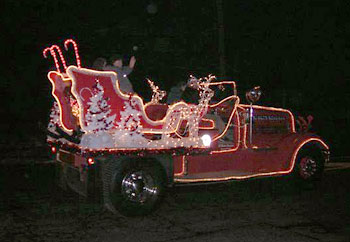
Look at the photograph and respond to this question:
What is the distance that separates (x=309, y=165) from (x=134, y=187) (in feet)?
13.4

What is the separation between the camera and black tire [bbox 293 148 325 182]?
361 inches

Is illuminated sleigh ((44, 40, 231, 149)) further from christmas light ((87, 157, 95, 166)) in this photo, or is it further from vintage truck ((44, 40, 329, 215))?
christmas light ((87, 157, 95, 166))

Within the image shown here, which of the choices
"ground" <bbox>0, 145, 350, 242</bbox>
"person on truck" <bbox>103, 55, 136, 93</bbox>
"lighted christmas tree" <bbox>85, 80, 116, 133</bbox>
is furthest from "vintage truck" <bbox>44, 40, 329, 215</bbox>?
"person on truck" <bbox>103, 55, 136, 93</bbox>

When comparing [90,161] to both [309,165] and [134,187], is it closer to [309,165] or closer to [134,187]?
[134,187]

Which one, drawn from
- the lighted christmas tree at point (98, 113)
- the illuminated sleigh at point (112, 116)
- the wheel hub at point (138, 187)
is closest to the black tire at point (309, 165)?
the illuminated sleigh at point (112, 116)

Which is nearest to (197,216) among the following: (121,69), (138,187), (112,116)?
(138,187)

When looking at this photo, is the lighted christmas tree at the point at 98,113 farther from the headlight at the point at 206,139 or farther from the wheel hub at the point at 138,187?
the headlight at the point at 206,139

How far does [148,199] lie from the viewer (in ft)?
23.4

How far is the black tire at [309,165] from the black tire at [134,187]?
3.28 meters

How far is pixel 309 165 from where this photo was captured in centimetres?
934

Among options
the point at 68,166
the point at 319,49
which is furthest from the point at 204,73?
the point at 68,166

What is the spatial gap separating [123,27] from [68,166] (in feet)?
43.8

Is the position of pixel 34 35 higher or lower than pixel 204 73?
higher

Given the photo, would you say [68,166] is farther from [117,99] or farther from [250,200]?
[250,200]
